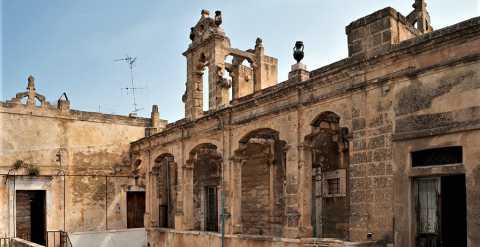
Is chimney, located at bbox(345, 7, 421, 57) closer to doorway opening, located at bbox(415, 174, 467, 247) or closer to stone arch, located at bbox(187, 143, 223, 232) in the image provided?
doorway opening, located at bbox(415, 174, 467, 247)

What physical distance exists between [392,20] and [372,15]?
1.30ft

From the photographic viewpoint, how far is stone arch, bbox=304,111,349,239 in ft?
41.5

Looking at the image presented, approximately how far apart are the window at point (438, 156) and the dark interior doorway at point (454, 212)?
37cm

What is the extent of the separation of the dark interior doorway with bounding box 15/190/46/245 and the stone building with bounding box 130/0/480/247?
4.92 meters

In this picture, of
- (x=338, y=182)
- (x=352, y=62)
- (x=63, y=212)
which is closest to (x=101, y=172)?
(x=63, y=212)

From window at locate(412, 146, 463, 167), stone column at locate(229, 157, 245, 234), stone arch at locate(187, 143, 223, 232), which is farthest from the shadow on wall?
window at locate(412, 146, 463, 167)

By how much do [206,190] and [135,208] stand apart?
3.57 meters

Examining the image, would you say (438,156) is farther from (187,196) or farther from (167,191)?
(167,191)

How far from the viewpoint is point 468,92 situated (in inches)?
286

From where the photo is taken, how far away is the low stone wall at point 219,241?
9.15m

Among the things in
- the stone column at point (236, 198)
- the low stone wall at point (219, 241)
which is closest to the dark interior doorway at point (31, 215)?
the low stone wall at point (219, 241)

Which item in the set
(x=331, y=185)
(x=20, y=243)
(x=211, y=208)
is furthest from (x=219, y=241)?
(x=20, y=243)

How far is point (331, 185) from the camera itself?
43.2 feet

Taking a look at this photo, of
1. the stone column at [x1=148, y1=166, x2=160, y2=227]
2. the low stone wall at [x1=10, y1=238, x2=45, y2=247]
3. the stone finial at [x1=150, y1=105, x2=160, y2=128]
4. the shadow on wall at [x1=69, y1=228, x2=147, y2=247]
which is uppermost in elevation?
the stone finial at [x1=150, y1=105, x2=160, y2=128]
